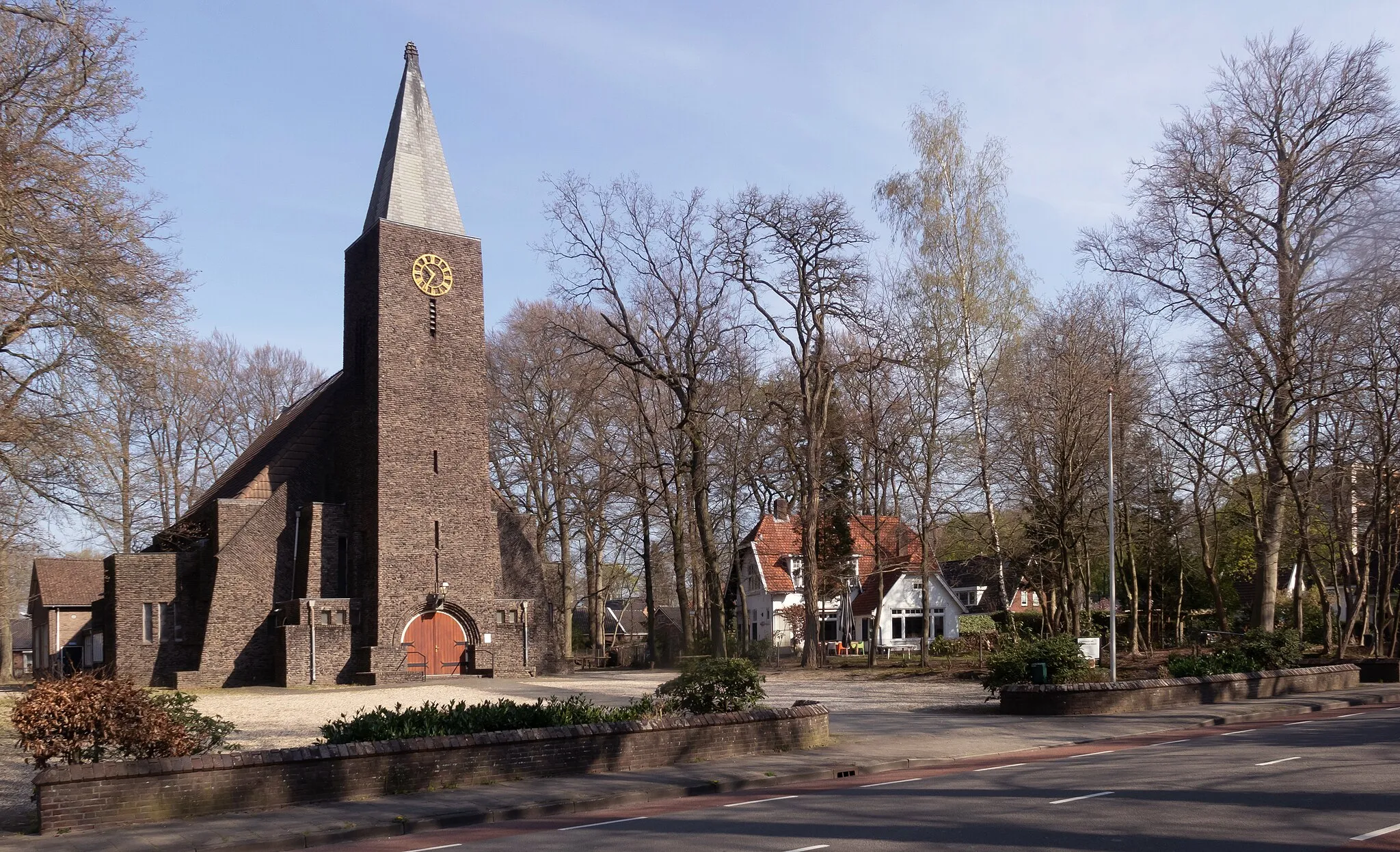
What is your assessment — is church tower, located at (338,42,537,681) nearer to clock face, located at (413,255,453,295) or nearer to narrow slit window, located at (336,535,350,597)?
clock face, located at (413,255,453,295)

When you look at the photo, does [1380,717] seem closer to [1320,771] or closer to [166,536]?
[1320,771]

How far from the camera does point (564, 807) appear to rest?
1313 centimetres

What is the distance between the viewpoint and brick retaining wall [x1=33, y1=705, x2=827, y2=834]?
38.5 feet

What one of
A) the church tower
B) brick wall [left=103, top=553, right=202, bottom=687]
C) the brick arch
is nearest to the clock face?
the church tower

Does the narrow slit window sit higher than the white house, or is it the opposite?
the narrow slit window

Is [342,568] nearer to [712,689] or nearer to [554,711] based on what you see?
[712,689]

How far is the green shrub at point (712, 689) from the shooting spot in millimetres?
17516

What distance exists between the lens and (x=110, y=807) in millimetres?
11781

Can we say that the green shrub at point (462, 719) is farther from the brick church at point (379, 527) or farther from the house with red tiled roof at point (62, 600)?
the house with red tiled roof at point (62, 600)

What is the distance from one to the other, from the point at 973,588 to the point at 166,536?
4759cm

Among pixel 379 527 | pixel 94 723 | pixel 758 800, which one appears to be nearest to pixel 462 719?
pixel 758 800

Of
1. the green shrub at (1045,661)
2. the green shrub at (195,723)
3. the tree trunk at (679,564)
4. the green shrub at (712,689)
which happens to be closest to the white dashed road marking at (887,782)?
the green shrub at (712,689)

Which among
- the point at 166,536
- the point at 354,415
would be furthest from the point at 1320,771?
the point at 354,415

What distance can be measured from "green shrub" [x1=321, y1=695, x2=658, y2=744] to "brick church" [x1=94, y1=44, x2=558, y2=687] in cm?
2207
